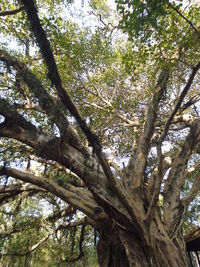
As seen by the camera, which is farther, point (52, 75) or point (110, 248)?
point (110, 248)

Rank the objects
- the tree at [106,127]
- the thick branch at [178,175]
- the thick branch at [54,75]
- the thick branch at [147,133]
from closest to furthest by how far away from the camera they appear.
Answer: the thick branch at [54,75] < the tree at [106,127] < the thick branch at [147,133] < the thick branch at [178,175]

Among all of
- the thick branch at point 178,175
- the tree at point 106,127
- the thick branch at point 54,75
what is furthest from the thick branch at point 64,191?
the thick branch at point 178,175

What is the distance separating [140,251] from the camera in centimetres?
355

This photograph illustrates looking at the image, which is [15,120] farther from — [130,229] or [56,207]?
[56,207]

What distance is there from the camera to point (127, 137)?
6.95 m

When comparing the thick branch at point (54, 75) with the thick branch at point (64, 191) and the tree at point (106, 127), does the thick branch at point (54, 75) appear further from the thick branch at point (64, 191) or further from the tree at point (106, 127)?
the thick branch at point (64, 191)

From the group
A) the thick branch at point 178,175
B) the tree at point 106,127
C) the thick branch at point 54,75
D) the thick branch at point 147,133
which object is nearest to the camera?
the thick branch at point 54,75

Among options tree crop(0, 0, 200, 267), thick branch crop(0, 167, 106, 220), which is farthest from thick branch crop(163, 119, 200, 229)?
thick branch crop(0, 167, 106, 220)

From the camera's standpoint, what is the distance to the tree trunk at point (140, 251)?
3.42 m

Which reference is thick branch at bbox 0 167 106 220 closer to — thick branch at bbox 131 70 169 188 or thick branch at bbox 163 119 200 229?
thick branch at bbox 131 70 169 188

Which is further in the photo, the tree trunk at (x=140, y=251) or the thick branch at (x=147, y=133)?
the thick branch at (x=147, y=133)

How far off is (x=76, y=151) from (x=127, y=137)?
335cm

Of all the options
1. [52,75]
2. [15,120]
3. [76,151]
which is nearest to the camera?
[52,75]

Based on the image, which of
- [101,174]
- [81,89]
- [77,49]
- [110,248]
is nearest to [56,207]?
[110,248]
